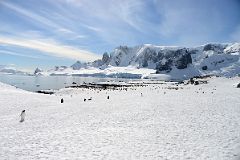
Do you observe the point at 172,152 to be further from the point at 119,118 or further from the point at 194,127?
the point at 119,118

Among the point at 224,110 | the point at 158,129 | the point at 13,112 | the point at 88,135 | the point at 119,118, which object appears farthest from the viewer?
the point at 13,112

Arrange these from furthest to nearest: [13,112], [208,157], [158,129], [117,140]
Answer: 1. [13,112]
2. [158,129]
3. [117,140]
4. [208,157]

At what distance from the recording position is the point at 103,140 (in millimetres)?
22594

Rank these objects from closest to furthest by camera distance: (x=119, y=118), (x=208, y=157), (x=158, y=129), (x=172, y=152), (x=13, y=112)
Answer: (x=208, y=157) → (x=172, y=152) → (x=158, y=129) → (x=119, y=118) → (x=13, y=112)

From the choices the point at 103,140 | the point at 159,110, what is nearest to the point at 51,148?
the point at 103,140

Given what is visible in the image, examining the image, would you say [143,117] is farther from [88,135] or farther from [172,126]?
[88,135]

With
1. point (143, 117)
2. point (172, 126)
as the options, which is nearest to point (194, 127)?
point (172, 126)

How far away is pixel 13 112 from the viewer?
39.8m

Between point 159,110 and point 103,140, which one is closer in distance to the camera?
point 103,140

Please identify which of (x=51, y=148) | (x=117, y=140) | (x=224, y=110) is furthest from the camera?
(x=224, y=110)

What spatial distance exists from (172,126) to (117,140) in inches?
248

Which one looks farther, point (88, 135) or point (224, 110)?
point (224, 110)

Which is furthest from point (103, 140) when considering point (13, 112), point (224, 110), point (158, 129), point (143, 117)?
point (13, 112)

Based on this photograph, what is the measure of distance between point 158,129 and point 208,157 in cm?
801
